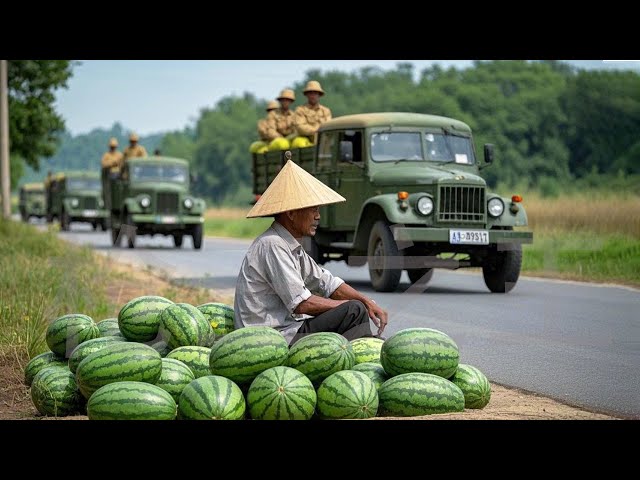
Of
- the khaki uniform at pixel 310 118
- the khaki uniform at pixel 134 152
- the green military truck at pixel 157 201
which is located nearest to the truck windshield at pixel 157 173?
the green military truck at pixel 157 201

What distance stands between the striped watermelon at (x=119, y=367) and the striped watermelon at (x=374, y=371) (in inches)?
47.1

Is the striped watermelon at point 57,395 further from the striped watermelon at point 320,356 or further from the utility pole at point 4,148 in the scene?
the utility pole at point 4,148

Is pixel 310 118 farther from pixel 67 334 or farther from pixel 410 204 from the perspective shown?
pixel 67 334

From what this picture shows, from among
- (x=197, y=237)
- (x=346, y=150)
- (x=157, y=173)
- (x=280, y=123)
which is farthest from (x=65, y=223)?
(x=346, y=150)

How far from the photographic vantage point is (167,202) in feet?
92.9

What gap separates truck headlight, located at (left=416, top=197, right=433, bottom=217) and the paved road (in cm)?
118

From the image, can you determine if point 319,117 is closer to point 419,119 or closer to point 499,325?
point 419,119

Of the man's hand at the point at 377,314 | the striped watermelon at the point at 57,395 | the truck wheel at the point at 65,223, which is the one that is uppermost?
the man's hand at the point at 377,314

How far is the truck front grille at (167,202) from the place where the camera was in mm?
28219

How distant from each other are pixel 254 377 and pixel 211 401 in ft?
1.38

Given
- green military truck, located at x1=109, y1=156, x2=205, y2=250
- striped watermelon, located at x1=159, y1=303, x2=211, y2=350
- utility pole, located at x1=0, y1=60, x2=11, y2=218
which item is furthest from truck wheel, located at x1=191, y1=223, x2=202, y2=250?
striped watermelon, located at x1=159, y1=303, x2=211, y2=350

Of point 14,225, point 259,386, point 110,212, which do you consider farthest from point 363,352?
point 110,212
